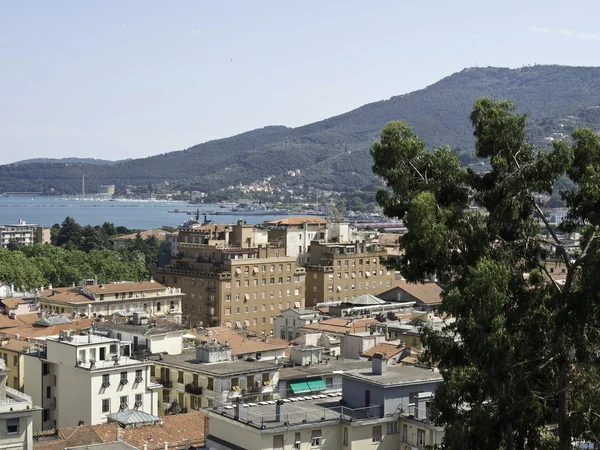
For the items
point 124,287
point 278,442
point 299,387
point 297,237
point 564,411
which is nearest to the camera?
point 564,411

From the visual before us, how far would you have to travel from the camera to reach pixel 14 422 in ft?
77.9

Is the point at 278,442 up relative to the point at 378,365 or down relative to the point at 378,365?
down

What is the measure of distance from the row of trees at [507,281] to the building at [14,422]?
10882mm

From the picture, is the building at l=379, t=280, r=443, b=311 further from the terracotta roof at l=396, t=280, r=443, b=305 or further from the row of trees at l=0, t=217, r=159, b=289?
the row of trees at l=0, t=217, r=159, b=289

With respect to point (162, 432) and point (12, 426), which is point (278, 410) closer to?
point (162, 432)

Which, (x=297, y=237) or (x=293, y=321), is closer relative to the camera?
(x=293, y=321)

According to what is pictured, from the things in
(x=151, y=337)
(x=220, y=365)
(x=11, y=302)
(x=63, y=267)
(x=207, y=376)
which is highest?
(x=151, y=337)

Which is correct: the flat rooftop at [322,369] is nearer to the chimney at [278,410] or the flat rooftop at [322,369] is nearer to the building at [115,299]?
the chimney at [278,410]

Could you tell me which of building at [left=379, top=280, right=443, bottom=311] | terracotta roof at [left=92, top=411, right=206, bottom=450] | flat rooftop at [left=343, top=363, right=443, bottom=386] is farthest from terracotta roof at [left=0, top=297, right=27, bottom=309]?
flat rooftop at [left=343, top=363, right=443, bottom=386]

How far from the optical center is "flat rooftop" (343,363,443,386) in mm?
23934

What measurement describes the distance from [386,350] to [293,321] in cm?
2067

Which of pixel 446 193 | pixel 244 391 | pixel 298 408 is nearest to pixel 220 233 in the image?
pixel 244 391

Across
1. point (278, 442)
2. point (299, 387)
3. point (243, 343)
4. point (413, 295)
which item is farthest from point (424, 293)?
point (278, 442)

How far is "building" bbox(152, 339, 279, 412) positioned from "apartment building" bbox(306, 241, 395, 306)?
127 ft
